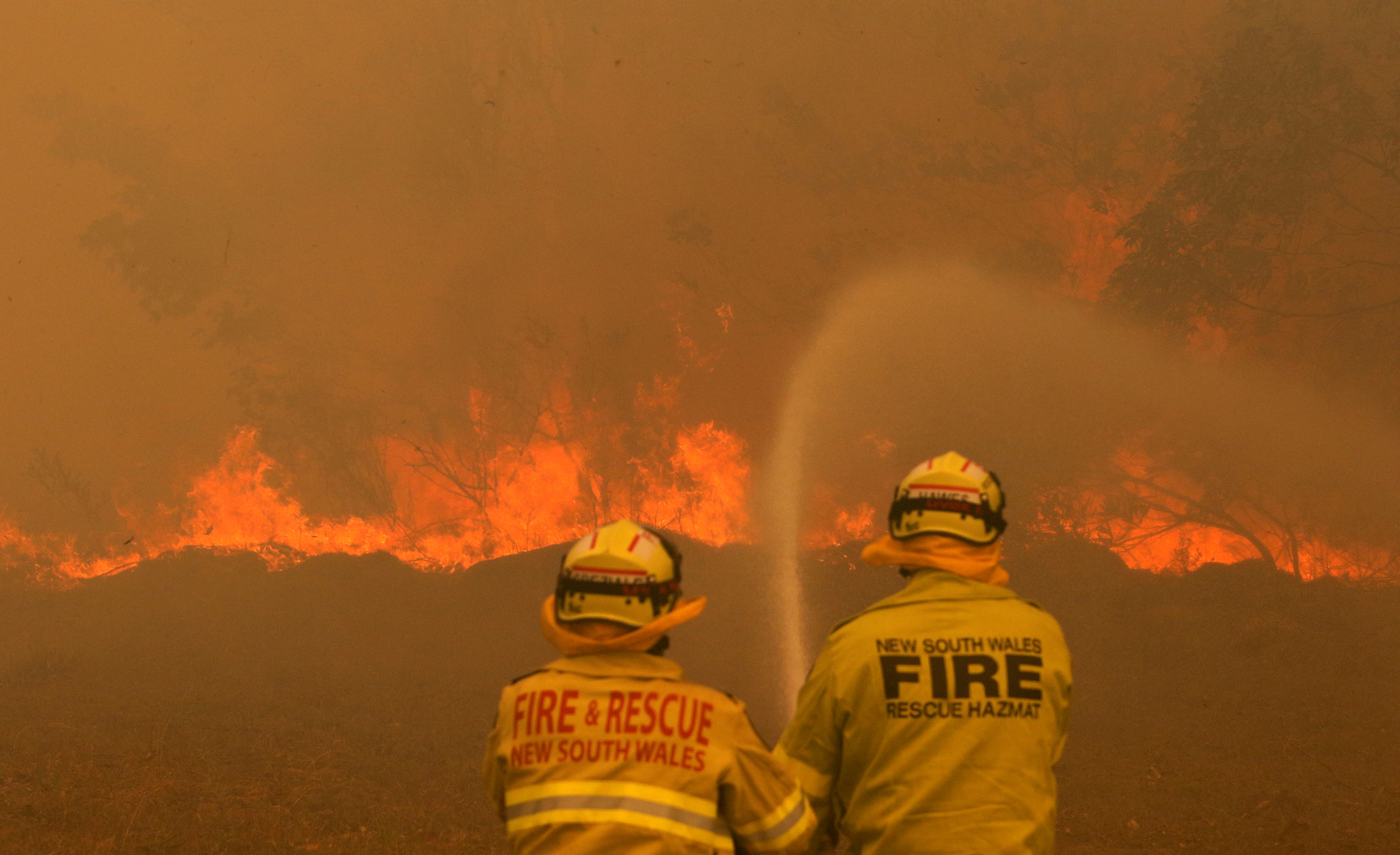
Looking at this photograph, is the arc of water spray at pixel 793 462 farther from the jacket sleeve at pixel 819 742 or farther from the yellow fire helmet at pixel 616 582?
the yellow fire helmet at pixel 616 582

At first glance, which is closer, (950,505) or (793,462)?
(950,505)

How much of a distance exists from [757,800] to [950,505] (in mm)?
927

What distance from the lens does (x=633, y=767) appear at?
2389 mm

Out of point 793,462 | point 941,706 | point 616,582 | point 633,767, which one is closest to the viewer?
point 633,767

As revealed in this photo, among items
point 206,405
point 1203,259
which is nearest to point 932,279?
point 1203,259

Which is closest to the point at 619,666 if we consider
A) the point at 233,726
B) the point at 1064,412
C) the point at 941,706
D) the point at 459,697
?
the point at 941,706

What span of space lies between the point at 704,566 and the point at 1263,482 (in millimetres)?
7459

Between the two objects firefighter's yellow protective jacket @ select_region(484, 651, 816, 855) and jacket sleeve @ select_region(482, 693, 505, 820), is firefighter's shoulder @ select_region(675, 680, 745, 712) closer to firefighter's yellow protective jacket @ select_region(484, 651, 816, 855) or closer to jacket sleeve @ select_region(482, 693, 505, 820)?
firefighter's yellow protective jacket @ select_region(484, 651, 816, 855)

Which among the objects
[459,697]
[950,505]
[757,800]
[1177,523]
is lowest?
[757,800]

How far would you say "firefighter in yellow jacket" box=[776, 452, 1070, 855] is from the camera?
271 centimetres

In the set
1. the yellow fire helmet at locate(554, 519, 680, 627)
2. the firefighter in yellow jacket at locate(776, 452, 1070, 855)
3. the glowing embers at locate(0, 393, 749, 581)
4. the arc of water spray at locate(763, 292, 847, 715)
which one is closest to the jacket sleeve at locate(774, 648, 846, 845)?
the firefighter in yellow jacket at locate(776, 452, 1070, 855)

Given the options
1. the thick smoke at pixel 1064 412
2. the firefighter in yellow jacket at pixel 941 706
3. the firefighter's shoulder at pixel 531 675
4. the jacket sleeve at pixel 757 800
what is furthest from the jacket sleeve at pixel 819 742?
the thick smoke at pixel 1064 412

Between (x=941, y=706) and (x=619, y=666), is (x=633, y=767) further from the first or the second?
(x=941, y=706)

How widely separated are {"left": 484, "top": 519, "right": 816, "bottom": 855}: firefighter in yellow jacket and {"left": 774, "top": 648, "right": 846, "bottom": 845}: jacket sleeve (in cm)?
27
